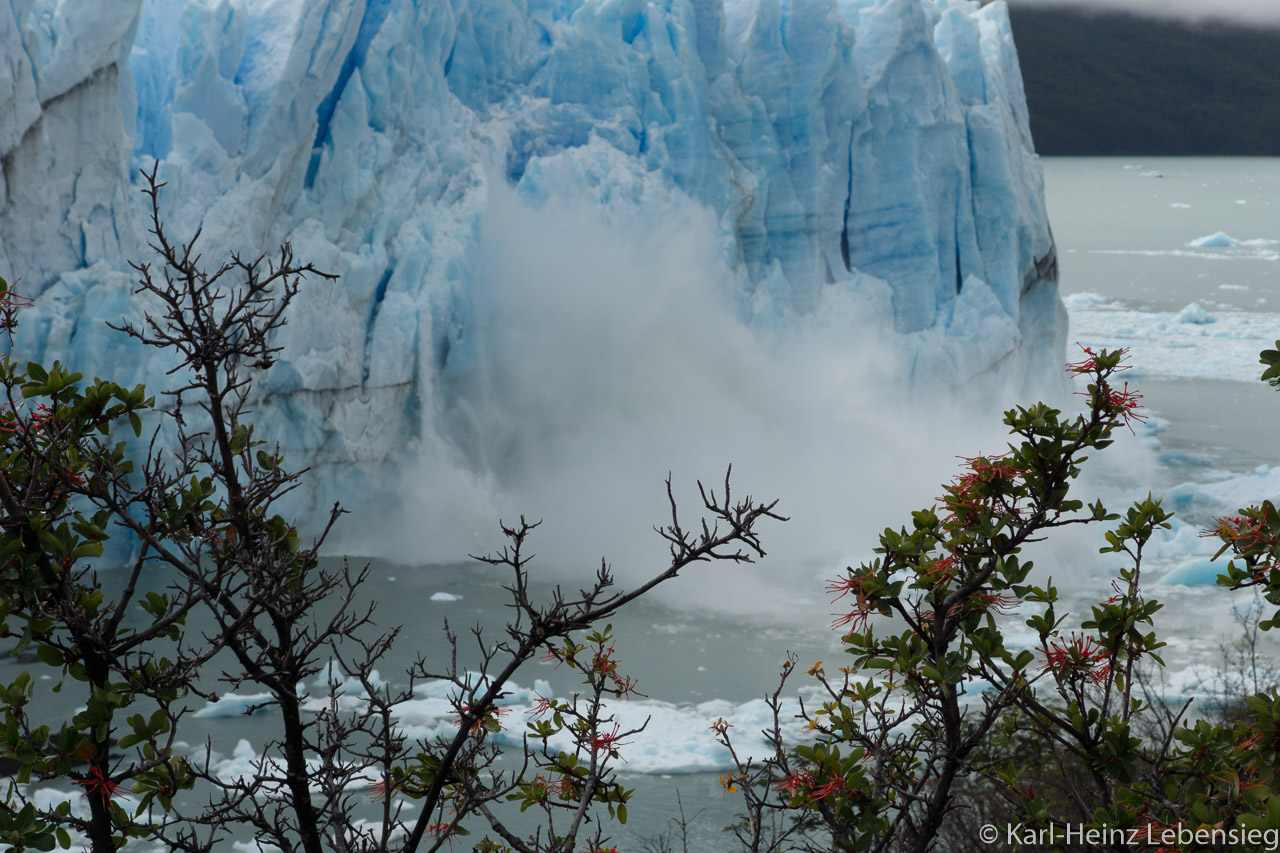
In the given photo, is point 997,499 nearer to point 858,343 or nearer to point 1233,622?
point 1233,622

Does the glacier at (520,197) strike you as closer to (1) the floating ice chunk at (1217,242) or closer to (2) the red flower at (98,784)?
(2) the red flower at (98,784)

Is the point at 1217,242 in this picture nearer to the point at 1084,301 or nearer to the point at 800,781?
the point at 1084,301

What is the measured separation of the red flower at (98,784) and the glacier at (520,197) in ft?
22.5

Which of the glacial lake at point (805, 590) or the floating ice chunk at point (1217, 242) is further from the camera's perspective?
the floating ice chunk at point (1217, 242)

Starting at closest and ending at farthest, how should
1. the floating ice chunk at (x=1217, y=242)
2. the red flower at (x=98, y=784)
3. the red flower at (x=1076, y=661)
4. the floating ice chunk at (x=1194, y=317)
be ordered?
1. the red flower at (x=98, y=784)
2. the red flower at (x=1076, y=661)
3. the floating ice chunk at (x=1194, y=317)
4. the floating ice chunk at (x=1217, y=242)

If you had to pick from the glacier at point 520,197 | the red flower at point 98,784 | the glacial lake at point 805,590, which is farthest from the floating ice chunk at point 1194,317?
the red flower at point 98,784

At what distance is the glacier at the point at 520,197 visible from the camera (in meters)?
8.16

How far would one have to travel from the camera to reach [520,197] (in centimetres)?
1048

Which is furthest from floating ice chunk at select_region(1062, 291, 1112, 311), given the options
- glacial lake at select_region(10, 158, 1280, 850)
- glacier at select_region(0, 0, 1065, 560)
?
glacier at select_region(0, 0, 1065, 560)

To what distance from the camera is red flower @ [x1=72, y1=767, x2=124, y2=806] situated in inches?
69.0

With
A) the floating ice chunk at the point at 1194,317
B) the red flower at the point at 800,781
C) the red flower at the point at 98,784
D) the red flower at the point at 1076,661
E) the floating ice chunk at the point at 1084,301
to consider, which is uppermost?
the floating ice chunk at the point at 1084,301

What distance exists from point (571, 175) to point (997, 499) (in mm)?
8955

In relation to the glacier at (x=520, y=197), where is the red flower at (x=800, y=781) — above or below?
below

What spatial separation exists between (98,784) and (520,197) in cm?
916
